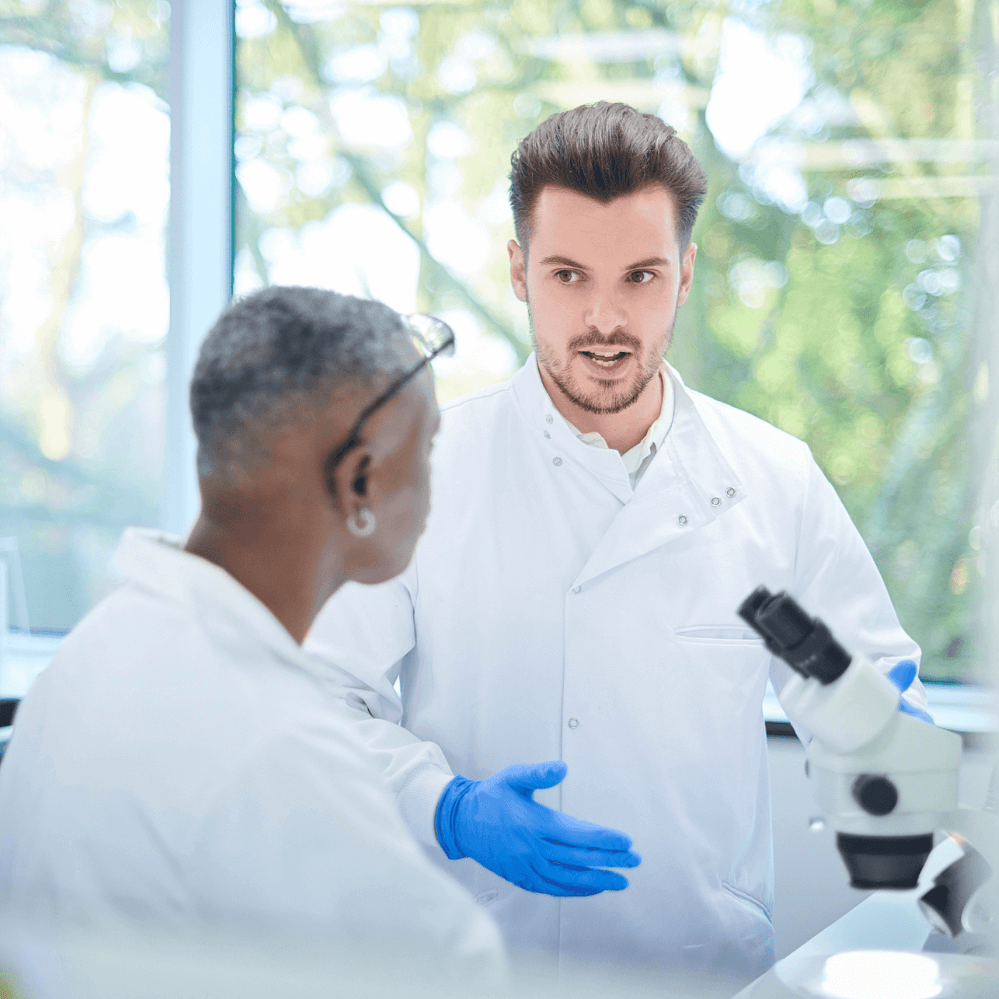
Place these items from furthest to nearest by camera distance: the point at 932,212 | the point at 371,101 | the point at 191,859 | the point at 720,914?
the point at 371,101 → the point at 932,212 → the point at 720,914 → the point at 191,859

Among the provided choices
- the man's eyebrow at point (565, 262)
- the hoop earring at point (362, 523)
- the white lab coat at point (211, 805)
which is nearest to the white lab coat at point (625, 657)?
the man's eyebrow at point (565, 262)

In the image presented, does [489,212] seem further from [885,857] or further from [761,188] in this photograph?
[885,857]

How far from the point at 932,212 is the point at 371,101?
5.19ft

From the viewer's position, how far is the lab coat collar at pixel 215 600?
0.72m

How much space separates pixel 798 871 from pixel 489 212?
189 centimetres

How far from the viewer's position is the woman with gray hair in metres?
0.63

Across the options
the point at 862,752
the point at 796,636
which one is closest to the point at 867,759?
the point at 862,752

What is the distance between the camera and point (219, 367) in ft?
2.63

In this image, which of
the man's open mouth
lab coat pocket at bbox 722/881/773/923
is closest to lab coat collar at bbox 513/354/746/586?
the man's open mouth

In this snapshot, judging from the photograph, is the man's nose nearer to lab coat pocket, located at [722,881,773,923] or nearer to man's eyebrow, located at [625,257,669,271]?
man's eyebrow, located at [625,257,669,271]

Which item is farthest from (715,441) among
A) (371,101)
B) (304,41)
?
(304,41)

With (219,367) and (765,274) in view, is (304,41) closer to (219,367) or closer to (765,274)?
(765,274)

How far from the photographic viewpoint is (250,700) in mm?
665

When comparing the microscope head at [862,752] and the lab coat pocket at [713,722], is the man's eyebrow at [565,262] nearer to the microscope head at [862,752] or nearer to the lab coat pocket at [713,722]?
the lab coat pocket at [713,722]
